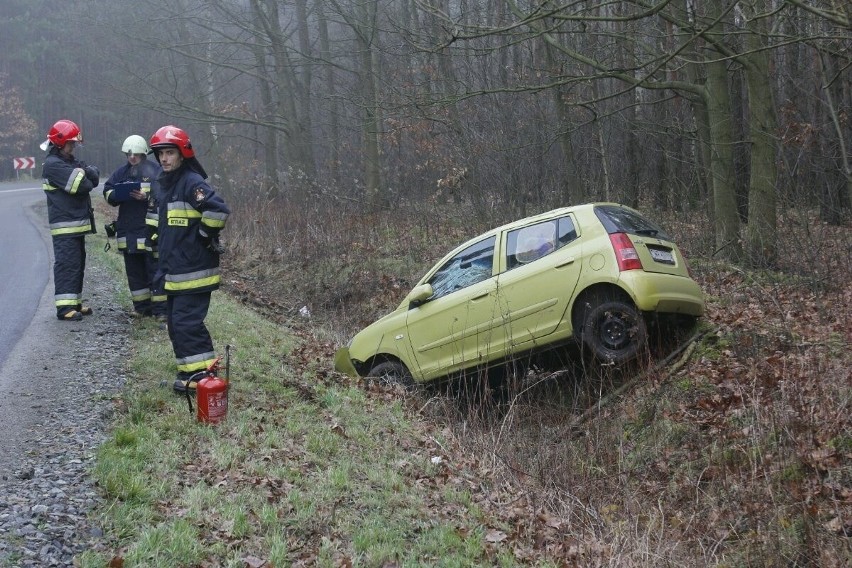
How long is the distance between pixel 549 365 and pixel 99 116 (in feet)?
181

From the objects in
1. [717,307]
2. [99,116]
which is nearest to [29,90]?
[99,116]

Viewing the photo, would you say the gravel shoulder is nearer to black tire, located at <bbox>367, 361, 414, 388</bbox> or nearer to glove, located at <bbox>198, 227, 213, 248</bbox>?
glove, located at <bbox>198, 227, 213, 248</bbox>

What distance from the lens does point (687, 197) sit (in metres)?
18.0

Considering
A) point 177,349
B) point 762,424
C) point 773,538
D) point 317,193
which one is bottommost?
point 773,538

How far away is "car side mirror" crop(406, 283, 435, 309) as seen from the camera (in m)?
9.48

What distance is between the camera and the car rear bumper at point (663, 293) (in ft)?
26.8

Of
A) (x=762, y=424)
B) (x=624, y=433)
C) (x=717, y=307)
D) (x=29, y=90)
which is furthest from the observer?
(x=29, y=90)

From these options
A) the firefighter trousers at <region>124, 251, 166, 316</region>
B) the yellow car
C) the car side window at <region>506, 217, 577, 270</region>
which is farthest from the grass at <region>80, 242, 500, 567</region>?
the car side window at <region>506, 217, 577, 270</region>

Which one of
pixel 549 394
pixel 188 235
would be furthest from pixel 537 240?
pixel 188 235

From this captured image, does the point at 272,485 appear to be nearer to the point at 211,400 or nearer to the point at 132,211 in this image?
the point at 211,400

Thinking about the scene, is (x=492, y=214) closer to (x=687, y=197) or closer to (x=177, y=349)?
(x=687, y=197)

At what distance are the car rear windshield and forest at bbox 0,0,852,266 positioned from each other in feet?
6.57

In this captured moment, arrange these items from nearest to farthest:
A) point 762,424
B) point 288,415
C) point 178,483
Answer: point 178,483
point 762,424
point 288,415

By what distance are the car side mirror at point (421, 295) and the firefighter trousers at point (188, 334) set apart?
2969mm
